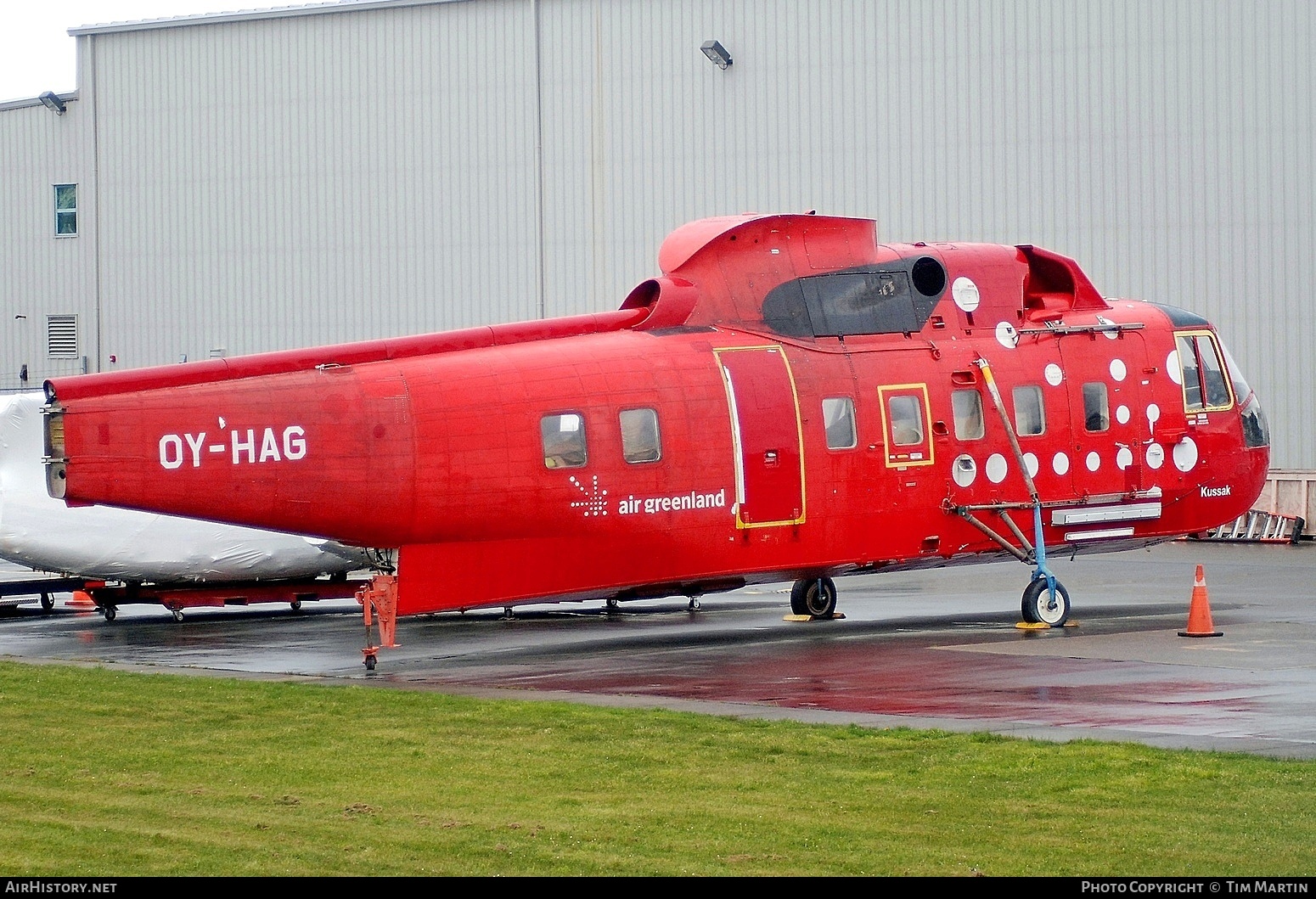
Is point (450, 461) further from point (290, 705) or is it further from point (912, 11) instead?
point (912, 11)

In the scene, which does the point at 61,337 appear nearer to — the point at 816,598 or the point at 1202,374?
the point at 816,598

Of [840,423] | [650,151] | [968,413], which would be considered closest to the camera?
[840,423]

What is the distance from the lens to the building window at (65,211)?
47.4 meters

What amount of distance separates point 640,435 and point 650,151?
75.7ft

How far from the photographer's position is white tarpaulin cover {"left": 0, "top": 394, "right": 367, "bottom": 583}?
22.7 m

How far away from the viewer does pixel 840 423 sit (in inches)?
802

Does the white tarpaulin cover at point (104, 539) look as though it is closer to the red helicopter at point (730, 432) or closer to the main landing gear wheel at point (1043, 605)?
the red helicopter at point (730, 432)

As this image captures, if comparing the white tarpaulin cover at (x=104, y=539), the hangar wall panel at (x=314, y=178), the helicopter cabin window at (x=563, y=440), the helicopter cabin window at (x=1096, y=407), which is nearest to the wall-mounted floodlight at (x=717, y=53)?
the hangar wall panel at (x=314, y=178)

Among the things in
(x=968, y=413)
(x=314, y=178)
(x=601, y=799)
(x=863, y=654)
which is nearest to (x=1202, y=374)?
(x=968, y=413)

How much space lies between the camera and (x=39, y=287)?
4800 centimetres

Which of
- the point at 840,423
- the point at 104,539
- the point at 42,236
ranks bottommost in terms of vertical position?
the point at 104,539

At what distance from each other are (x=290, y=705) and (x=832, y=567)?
25.9ft

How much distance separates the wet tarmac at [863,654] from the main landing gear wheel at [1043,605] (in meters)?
0.22

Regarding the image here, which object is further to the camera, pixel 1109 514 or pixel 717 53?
pixel 717 53
